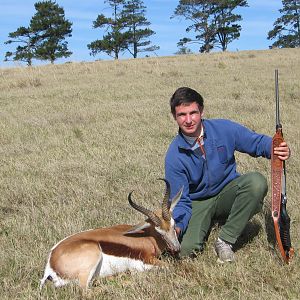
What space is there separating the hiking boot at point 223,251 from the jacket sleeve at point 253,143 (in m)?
0.87

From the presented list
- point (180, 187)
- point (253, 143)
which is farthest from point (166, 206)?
point (253, 143)

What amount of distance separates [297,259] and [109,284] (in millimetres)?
1594

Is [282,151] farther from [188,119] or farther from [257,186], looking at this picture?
[188,119]

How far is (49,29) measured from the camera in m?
39.2

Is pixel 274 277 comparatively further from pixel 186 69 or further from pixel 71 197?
pixel 186 69

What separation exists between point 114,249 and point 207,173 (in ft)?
3.75

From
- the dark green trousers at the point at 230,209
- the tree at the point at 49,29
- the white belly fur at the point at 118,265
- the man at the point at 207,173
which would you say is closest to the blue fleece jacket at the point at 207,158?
the man at the point at 207,173

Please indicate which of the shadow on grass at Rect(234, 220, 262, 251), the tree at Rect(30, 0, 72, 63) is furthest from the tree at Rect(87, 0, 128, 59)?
the shadow on grass at Rect(234, 220, 262, 251)

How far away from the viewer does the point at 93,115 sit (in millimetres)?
10906

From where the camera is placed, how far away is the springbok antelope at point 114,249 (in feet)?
12.6

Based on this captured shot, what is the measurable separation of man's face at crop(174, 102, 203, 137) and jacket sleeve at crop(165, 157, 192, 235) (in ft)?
1.12

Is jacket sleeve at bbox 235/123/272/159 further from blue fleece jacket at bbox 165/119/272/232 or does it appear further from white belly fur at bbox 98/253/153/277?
white belly fur at bbox 98/253/153/277

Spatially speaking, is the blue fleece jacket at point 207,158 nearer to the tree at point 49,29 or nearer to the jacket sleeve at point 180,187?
the jacket sleeve at point 180,187

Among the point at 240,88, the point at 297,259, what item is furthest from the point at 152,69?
the point at 297,259
